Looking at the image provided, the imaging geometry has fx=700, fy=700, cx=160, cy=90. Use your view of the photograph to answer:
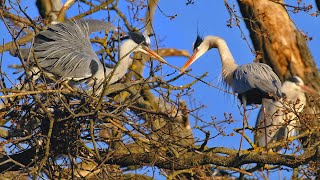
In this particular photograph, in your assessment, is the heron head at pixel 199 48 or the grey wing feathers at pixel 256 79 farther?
the heron head at pixel 199 48

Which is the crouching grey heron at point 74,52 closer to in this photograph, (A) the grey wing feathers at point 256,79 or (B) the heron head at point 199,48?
(A) the grey wing feathers at point 256,79

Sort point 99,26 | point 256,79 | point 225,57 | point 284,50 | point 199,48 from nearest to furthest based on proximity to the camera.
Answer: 1. point 256,79
2. point 99,26
3. point 225,57
4. point 199,48
5. point 284,50

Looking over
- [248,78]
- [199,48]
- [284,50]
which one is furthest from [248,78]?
[284,50]

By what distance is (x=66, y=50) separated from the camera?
6258mm

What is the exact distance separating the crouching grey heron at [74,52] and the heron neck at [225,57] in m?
0.93

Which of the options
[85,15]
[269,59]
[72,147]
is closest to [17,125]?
[72,147]

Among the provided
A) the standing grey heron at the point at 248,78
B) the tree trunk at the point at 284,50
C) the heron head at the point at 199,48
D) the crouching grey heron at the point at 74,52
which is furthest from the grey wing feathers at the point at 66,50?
the tree trunk at the point at 284,50

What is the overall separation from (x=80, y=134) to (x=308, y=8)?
181 centimetres

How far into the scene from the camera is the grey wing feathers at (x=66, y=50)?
5.98 m

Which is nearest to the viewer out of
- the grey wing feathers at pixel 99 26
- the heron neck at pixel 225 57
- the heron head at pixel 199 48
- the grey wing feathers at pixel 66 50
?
the grey wing feathers at pixel 66 50

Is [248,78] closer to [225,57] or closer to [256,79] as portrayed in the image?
[256,79]

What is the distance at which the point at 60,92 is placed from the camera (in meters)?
4.50

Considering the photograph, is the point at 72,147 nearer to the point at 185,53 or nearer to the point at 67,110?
the point at 67,110

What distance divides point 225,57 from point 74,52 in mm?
1604
